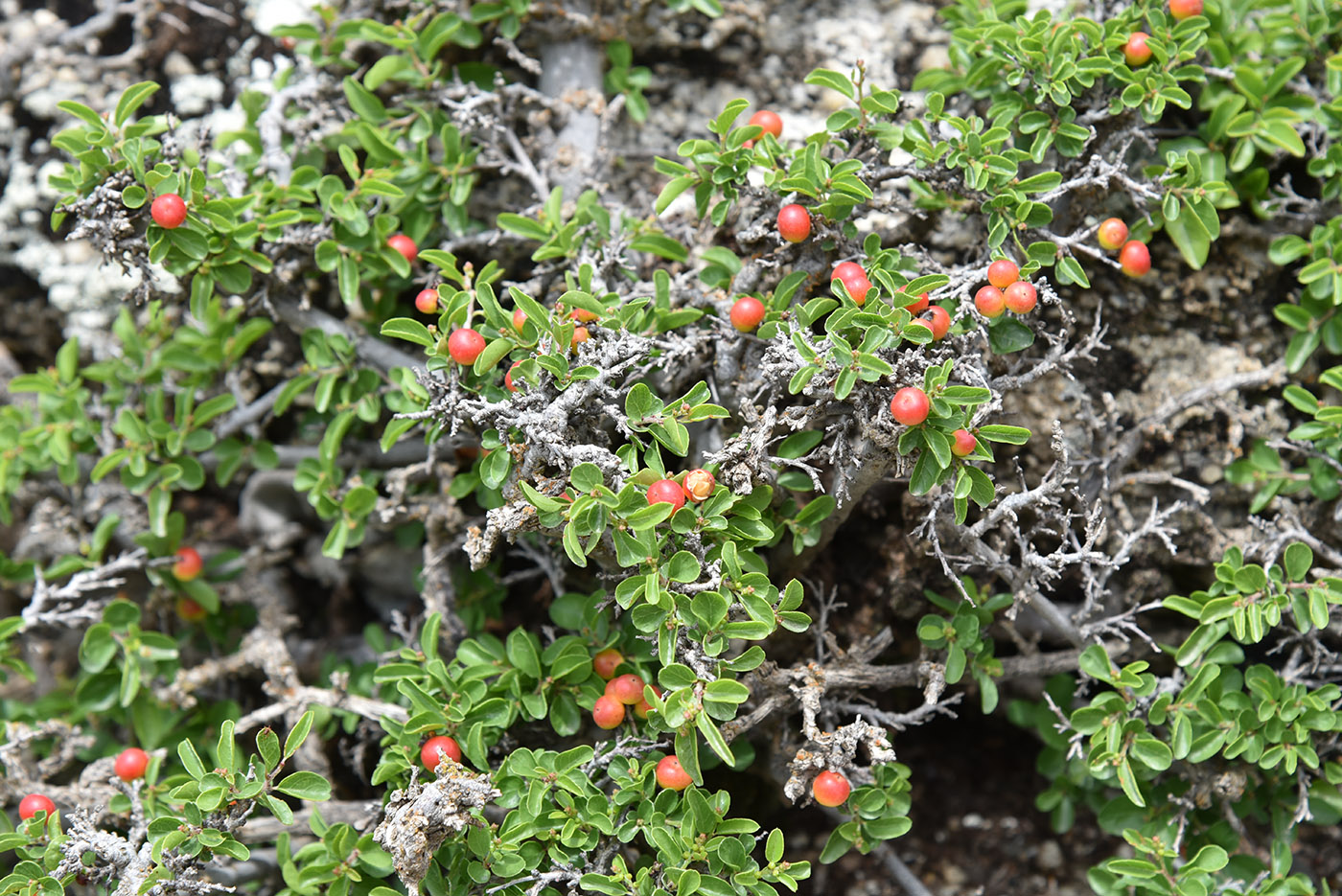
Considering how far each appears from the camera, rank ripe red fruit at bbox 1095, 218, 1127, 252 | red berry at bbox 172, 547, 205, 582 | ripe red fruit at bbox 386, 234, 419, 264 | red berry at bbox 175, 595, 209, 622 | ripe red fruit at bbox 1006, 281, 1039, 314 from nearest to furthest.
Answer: ripe red fruit at bbox 1006, 281, 1039, 314 → ripe red fruit at bbox 1095, 218, 1127, 252 → ripe red fruit at bbox 386, 234, 419, 264 → red berry at bbox 172, 547, 205, 582 → red berry at bbox 175, 595, 209, 622

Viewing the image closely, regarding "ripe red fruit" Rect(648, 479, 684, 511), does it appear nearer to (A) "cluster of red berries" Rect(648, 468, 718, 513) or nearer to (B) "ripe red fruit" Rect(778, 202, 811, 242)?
(A) "cluster of red berries" Rect(648, 468, 718, 513)

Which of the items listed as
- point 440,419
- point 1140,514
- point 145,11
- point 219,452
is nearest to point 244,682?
point 219,452

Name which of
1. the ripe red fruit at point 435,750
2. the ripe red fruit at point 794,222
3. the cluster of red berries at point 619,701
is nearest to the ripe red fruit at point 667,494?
the cluster of red berries at point 619,701

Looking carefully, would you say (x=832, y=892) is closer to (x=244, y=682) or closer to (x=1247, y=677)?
(x=1247, y=677)

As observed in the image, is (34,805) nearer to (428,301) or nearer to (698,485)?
(428,301)

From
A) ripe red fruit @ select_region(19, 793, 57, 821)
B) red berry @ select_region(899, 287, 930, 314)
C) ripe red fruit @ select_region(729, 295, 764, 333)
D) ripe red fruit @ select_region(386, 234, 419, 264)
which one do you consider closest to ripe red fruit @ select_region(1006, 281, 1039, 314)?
red berry @ select_region(899, 287, 930, 314)

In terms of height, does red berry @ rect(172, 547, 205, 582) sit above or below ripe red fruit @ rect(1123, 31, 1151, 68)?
below

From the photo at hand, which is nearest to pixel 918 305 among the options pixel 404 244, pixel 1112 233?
pixel 1112 233
